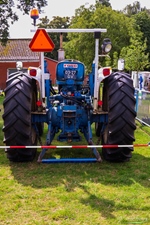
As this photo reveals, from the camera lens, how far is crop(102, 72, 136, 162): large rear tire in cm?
557

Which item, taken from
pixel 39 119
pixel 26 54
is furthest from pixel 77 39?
pixel 39 119

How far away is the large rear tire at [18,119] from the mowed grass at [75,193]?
26 cm

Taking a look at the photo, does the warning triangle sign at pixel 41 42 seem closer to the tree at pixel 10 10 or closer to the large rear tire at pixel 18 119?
the large rear tire at pixel 18 119

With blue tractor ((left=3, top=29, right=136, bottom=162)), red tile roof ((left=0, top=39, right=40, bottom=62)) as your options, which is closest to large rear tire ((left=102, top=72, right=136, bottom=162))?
blue tractor ((left=3, top=29, right=136, bottom=162))

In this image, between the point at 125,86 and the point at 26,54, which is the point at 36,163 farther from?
the point at 26,54

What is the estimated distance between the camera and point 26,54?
1391 inches

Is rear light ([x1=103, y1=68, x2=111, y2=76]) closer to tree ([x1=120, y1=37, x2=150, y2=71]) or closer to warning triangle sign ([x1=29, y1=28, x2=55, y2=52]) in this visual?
warning triangle sign ([x1=29, y1=28, x2=55, y2=52])

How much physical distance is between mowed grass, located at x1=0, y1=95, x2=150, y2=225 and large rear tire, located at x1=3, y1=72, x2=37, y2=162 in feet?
0.84

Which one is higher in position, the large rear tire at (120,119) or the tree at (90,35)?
the tree at (90,35)

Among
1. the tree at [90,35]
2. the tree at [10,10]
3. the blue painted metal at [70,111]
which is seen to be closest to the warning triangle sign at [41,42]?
the blue painted metal at [70,111]

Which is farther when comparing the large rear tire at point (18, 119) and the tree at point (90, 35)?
the tree at point (90, 35)

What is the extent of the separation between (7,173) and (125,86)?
244cm

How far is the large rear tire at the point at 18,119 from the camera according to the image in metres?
5.46

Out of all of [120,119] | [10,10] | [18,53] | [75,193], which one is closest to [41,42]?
[120,119]
